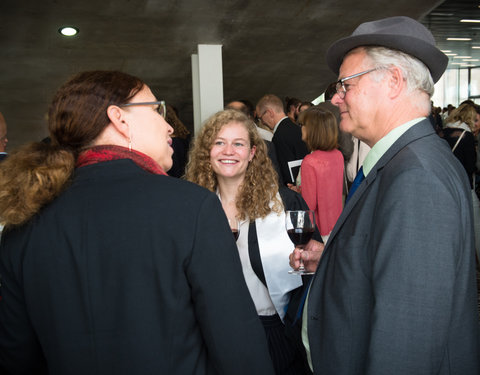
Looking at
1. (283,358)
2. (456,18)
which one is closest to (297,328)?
(283,358)

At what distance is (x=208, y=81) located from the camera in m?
7.43

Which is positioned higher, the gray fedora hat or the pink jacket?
the gray fedora hat

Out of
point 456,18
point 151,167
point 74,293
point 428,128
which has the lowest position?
point 74,293

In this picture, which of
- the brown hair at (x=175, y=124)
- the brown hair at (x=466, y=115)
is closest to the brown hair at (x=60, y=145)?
the brown hair at (x=175, y=124)

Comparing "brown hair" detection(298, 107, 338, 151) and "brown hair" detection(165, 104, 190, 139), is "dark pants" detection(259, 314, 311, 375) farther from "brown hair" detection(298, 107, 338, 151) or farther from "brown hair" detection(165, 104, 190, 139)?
"brown hair" detection(165, 104, 190, 139)

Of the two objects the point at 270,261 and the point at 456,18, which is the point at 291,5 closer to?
the point at 270,261

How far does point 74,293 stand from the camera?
1.06 meters

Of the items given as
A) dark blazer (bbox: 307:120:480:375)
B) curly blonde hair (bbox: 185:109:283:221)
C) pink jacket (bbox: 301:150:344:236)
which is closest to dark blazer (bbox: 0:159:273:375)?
dark blazer (bbox: 307:120:480:375)

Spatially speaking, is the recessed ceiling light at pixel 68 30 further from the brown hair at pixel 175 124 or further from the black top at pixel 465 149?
the black top at pixel 465 149

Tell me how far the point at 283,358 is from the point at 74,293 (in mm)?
1268

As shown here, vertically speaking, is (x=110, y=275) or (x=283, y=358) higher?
(x=110, y=275)

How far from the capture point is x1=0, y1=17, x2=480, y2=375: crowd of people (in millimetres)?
1056

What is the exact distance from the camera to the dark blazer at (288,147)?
15.8 feet

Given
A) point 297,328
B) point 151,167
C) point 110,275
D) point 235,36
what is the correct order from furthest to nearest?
point 235,36 → point 297,328 → point 151,167 → point 110,275
